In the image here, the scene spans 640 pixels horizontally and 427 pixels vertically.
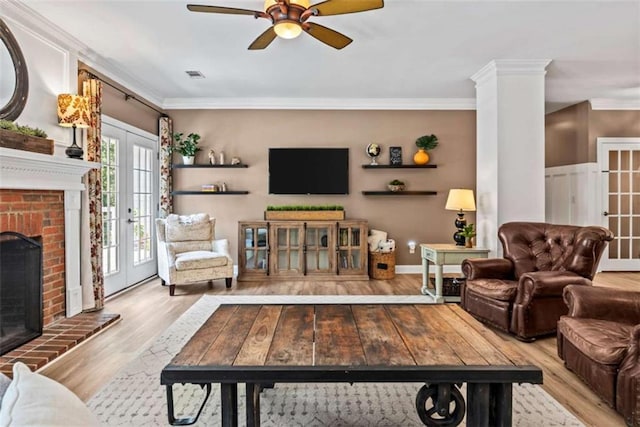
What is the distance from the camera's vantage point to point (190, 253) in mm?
4965

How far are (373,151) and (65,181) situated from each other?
4.07 meters

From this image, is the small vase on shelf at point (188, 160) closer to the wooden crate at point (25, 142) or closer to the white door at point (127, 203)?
the white door at point (127, 203)

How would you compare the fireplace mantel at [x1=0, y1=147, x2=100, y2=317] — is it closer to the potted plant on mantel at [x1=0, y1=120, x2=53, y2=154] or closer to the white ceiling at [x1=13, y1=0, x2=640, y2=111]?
the potted plant on mantel at [x1=0, y1=120, x2=53, y2=154]

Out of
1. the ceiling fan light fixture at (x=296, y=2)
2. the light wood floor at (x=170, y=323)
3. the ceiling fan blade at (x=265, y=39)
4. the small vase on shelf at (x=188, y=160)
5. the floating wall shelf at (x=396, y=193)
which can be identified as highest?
the ceiling fan light fixture at (x=296, y=2)

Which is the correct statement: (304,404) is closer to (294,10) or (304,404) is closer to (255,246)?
(294,10)

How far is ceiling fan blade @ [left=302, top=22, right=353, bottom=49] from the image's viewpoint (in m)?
2.58

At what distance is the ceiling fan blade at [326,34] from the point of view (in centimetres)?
258

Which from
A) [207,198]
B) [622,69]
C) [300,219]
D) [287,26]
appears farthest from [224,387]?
[622,69]

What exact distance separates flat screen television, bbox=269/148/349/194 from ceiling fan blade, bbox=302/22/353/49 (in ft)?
10.1

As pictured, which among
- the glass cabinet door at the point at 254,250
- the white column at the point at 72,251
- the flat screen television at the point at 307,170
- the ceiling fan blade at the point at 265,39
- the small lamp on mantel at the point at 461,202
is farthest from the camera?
the flat screen television at the point at 307,170

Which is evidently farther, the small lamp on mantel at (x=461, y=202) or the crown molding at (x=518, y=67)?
the small lamp on mantel at (x=461, y=202)

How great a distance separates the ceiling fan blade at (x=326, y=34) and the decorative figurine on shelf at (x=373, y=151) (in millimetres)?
3093

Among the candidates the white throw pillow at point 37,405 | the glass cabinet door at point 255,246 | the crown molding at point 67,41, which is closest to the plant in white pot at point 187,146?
the crown molding at point 67,41

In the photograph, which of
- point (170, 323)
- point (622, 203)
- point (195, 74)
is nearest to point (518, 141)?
point (622, 203)
